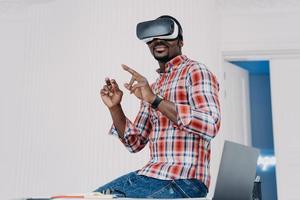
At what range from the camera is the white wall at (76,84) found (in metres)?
2.77

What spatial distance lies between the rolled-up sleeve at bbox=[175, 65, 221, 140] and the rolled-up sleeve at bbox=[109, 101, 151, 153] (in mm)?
234

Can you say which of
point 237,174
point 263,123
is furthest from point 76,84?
point 263,123

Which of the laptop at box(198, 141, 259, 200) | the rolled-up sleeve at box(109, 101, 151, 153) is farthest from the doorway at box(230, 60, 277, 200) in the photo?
the laptop at box(198, 141, 259, 200)

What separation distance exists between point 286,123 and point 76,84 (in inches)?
63.7

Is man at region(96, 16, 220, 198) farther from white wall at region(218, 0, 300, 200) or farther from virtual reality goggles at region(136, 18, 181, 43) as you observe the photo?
white wall at region(218, 0, 300, 200)

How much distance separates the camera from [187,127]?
92 centimetres

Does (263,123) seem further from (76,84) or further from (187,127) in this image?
(187,127)

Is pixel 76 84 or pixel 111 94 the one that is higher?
pixel 76 84

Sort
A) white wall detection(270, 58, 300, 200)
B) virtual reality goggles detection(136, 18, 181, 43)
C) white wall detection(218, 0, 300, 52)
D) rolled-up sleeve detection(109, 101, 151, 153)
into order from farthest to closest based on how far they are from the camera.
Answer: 1. white wall detection(218, 0, 300, 52)
2. white wall detection(270, 58, 300, 200)
3. rolled-up sleeve detection(109, 101, 151, 153)
4. virtual reality goggles detection(136, 18, 181, 43)

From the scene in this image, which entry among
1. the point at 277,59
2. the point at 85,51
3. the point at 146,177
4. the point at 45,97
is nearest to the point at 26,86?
the point at 45,97

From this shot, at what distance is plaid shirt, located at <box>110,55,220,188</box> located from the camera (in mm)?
Result: 918

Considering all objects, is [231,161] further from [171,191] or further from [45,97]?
[45,97]

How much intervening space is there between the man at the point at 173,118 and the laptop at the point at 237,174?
7 centimetres

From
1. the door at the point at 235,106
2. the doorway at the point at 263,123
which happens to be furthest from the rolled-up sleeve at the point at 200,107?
the doorway at the point at 263,123
